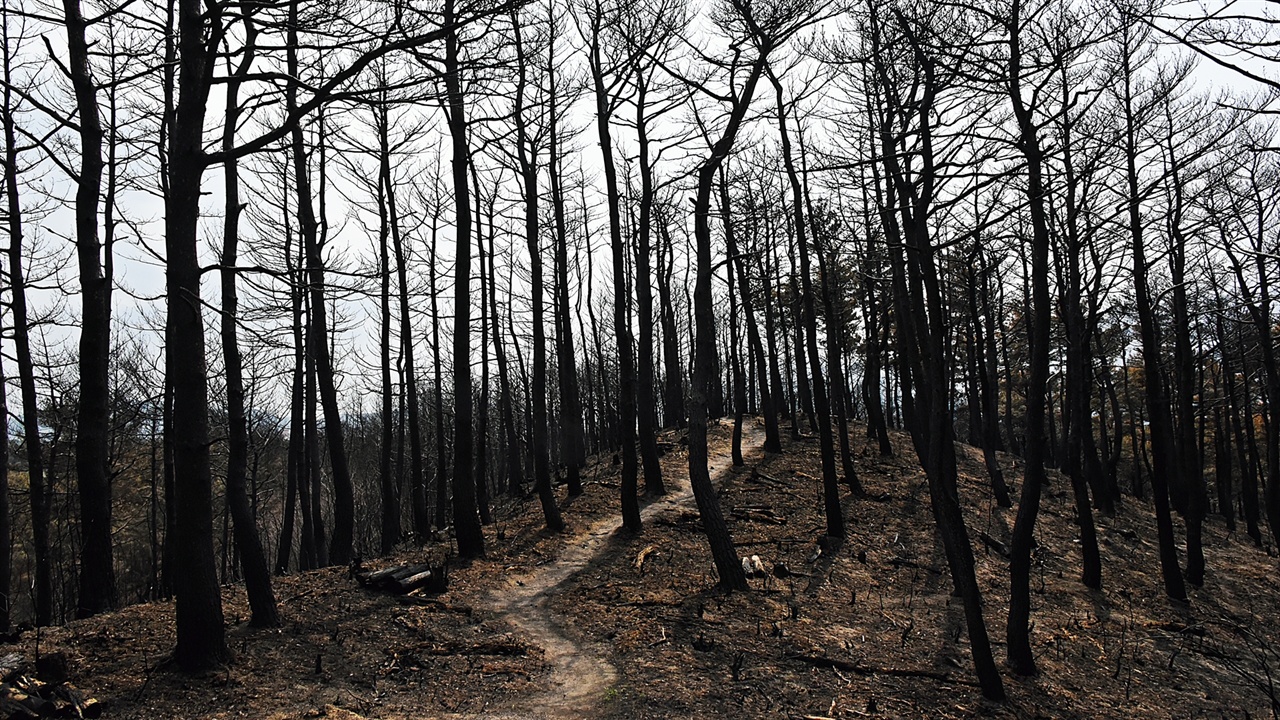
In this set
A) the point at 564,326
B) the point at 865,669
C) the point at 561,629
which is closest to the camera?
the point at 865,669

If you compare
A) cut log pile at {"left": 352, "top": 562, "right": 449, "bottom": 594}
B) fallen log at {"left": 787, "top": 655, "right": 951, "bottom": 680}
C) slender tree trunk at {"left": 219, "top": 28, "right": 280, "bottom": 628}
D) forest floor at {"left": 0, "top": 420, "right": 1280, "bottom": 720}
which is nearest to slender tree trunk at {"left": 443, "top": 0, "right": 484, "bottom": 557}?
forest floor at {"left": 0, "top": 420, "right": 1280, "bottom": 720}

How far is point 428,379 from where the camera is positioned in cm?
2158

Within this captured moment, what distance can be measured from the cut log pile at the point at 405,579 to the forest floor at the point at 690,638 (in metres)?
0.15

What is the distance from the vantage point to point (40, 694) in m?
5.29

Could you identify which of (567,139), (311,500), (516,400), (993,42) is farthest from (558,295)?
(516,400)

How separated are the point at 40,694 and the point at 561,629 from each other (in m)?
4.82

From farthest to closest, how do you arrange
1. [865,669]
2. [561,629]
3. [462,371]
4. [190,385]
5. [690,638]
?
[462,371] < [561,629] < [690,638] < [865,669] < [190,385]

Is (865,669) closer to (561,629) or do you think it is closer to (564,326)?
(561,629)

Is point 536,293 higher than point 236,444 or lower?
higher

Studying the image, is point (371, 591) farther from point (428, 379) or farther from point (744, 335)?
point (744, 335)

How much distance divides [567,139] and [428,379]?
29.5ft

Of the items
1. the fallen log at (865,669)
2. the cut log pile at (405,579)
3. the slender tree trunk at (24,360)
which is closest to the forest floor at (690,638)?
the fallen log at (865,669)

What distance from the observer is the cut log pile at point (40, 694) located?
5031 millimetres

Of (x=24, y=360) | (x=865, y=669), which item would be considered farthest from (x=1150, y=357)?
(x=24, y=360)
